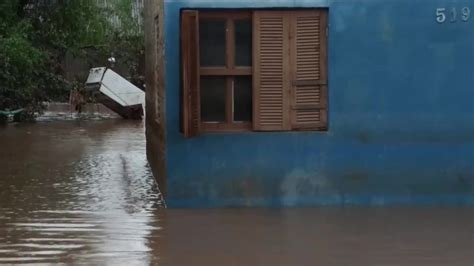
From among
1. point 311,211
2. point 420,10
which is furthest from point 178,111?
point 420,10

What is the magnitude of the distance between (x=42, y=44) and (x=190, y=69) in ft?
53.1

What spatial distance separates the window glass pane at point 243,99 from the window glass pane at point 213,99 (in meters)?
0.16

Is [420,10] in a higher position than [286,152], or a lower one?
higher

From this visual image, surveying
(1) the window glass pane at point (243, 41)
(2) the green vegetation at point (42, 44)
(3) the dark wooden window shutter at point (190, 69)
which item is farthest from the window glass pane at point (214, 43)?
(2) the green vegetation at point (42, 44)

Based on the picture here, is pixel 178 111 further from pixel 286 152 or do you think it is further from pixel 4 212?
pixel 4 212

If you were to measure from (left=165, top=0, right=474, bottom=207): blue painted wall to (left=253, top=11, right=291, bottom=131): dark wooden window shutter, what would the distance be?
0.52 feet

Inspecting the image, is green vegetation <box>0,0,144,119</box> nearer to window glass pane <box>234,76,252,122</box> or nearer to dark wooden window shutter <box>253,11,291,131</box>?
window glass pane <box>234,76,252,122</box>

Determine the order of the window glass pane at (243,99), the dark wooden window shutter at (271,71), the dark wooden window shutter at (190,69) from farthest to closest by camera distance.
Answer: the window glass pane at (243,99) → the dark wooden window shutter at (271,71) → the dark wooden window shutter at (190,69)

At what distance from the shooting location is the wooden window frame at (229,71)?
9.43m

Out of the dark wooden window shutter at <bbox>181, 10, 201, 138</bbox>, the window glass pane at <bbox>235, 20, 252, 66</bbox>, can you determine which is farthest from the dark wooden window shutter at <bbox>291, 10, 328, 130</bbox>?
the dark wooden window shutter at <bbox>181, 10, 201, 138</bbox>

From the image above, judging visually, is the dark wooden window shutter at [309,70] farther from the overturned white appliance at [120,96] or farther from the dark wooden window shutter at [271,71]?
the overturned white appliance at [120,96]

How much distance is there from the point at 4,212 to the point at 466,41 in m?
5.88

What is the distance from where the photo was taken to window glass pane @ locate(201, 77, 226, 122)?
375 inches

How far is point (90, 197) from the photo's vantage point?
1052 centimetres
